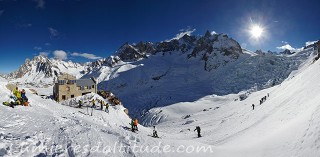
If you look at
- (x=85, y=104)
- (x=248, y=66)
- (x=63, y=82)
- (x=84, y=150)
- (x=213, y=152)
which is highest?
(x=248, y=66)

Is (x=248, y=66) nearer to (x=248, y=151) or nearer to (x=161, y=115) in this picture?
(x=161, y=115)

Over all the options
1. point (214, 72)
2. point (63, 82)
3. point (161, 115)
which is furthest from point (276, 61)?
point (63, 82)

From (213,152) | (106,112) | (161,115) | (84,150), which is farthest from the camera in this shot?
(161,115)

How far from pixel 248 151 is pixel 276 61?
503 feet

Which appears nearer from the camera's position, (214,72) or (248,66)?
(248,66)

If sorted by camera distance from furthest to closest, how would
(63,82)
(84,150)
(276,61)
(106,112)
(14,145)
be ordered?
(276,61) < (63,82) < (106,112) < (84,150) < (14,145)

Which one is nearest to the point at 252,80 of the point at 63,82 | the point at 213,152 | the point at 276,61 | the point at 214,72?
the point at 276,61

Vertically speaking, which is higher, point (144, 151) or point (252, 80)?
point (252, 80)

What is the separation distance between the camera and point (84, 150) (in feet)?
39.1

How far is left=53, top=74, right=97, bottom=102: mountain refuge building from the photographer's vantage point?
55.0 m

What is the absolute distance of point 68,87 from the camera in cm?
5681

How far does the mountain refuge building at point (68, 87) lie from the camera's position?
180 feet

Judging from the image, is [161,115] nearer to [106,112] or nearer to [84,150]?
[106,112]

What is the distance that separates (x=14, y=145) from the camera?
11.1 meters
